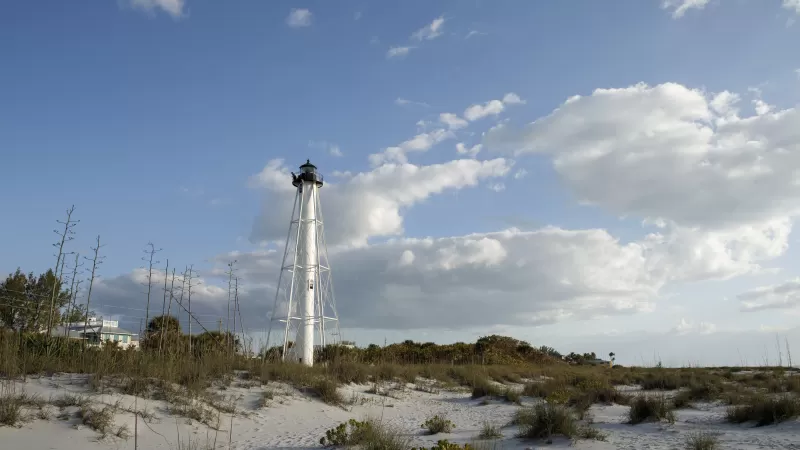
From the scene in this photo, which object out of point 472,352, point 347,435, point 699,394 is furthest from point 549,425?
point 472,352

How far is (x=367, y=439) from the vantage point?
7.78 metres

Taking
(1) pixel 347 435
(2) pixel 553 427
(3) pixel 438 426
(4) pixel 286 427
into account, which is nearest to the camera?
(1) pixel 347 435

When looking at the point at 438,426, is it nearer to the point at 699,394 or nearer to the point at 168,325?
the point at 699,394

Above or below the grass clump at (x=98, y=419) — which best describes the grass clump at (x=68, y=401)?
above

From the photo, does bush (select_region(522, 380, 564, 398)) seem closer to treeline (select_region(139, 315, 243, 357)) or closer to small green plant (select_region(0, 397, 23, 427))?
treeline (select_region(139, 315, 243, 357))

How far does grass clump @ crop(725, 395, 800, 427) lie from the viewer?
29.7ft

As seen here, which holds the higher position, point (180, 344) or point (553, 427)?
point (180, 344)

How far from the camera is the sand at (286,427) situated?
7855 mm

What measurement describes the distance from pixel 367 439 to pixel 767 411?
Result: 6.77 metres

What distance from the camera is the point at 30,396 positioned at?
8719mm

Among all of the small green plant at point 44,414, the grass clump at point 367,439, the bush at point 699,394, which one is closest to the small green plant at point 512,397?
the bush at point 699,394

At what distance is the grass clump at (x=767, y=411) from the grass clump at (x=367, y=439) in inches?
238

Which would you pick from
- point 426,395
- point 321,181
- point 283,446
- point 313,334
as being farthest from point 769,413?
point 321,181

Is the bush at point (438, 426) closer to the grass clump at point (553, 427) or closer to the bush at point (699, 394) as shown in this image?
the grass clump at point (553, 427)
